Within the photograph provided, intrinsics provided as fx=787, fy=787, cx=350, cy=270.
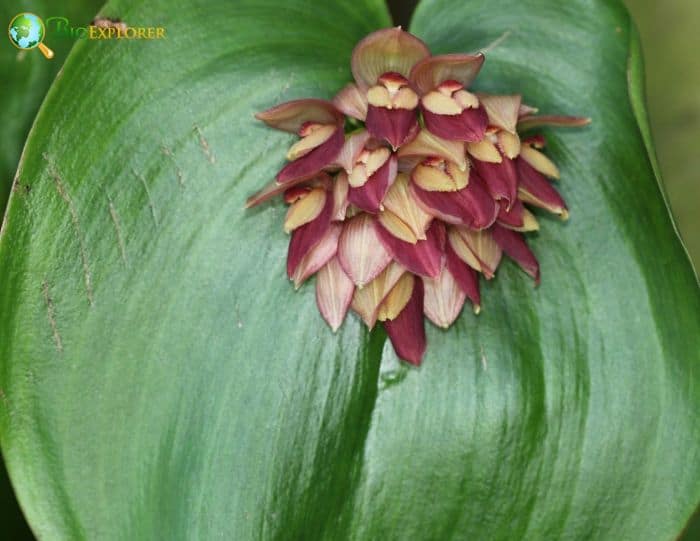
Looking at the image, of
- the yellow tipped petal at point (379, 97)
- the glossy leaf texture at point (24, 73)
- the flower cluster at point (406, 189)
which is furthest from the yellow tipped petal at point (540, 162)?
the glossy leaf texture at point (24, 73)

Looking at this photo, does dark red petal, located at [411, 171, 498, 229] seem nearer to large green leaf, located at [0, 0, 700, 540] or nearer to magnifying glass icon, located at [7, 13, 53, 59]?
large green leaf, located at [0, 0, 700, 540]

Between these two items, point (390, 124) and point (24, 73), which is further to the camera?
point (24, 73)

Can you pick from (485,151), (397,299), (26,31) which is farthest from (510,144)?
(26,31)

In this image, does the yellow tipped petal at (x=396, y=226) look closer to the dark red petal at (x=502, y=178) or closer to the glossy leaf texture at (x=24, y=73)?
the dark red petal at (x=502, y=178)

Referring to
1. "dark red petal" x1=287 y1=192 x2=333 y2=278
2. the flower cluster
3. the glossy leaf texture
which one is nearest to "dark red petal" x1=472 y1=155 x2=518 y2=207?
the flower cluster

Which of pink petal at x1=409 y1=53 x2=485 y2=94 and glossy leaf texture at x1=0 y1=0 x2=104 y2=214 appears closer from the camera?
pink petal at x1=409 y1=53 x2=485 y2=94

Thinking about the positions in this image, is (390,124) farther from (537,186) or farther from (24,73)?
(24,73)

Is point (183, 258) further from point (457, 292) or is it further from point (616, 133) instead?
point (616, 133)
